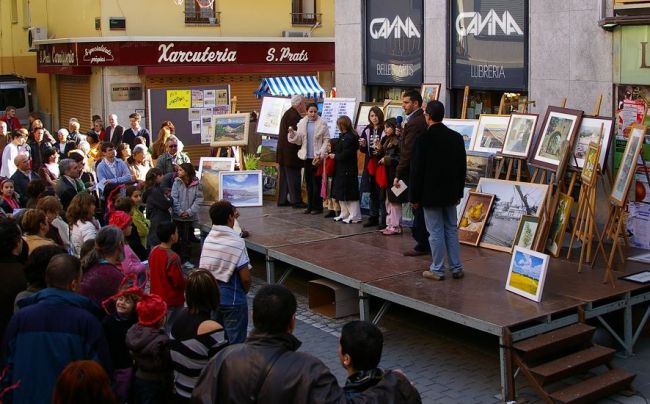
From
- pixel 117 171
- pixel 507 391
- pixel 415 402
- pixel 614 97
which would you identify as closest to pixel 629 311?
pixel 507 391

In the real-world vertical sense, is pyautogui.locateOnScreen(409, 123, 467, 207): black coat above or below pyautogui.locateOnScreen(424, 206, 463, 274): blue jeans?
above

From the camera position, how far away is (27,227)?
7820 millimetres

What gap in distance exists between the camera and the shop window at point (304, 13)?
2905 cm

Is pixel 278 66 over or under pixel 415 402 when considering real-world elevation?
over

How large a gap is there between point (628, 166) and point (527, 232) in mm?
1438

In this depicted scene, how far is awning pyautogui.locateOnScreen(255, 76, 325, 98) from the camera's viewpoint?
25433 millimetres

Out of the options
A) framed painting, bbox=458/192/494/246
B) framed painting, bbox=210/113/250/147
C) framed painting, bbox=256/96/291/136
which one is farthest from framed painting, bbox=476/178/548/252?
framed painting, bbox=210/113/250/147

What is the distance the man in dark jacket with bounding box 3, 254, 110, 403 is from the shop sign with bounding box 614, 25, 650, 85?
733 cm

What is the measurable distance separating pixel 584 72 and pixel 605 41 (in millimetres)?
487

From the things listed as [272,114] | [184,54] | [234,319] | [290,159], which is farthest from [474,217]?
[184,54]

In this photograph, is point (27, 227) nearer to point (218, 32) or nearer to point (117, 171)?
point (117, 171)

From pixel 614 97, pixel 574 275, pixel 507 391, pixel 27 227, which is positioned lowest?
pixel 507 391

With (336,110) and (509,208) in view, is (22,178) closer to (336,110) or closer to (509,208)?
(336,110)

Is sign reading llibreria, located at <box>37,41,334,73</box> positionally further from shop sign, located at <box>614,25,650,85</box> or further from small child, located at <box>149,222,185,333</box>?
small child, located at <box>149,222,185,333</box>
